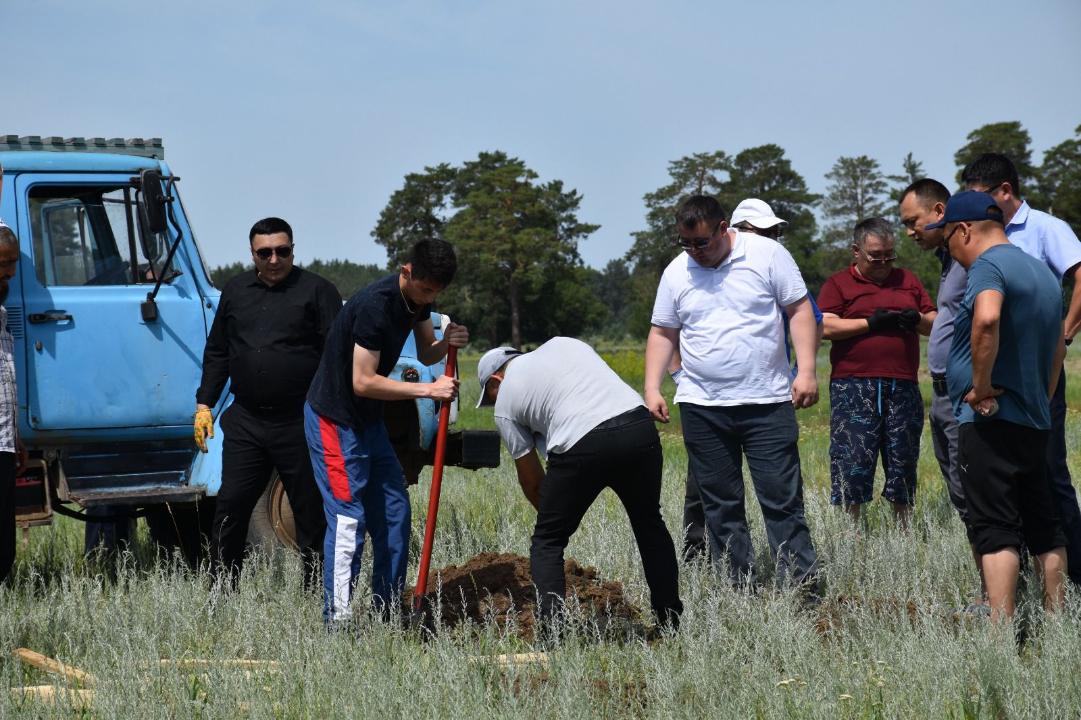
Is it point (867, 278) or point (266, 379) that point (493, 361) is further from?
point (867, 278)

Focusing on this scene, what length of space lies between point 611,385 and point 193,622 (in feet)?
7.12

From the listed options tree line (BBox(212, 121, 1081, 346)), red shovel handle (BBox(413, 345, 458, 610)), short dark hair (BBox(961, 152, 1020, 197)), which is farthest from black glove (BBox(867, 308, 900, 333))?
tree line (BBox(212, 121, 1081, 346))

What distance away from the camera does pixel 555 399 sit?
4.91 meters

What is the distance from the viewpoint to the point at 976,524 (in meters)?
4.86

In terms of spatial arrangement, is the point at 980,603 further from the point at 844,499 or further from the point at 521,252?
the point at 521,252

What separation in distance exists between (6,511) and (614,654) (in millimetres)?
2603

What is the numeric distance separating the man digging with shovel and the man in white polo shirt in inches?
27.5

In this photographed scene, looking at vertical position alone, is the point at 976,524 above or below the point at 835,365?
below

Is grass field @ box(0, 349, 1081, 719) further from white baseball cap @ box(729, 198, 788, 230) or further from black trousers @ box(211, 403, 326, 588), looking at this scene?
white baseball cap @ box(729, 198, 788, 230)

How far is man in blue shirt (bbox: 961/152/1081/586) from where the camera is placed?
5.19 meters

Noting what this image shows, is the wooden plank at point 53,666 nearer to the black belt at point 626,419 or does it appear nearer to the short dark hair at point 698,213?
the black belt at point 626,419

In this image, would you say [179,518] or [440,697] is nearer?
[440,697]

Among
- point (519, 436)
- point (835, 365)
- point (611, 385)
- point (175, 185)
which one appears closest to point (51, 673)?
point (519, 436)

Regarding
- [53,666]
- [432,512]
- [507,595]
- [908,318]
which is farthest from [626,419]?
[908,318]
